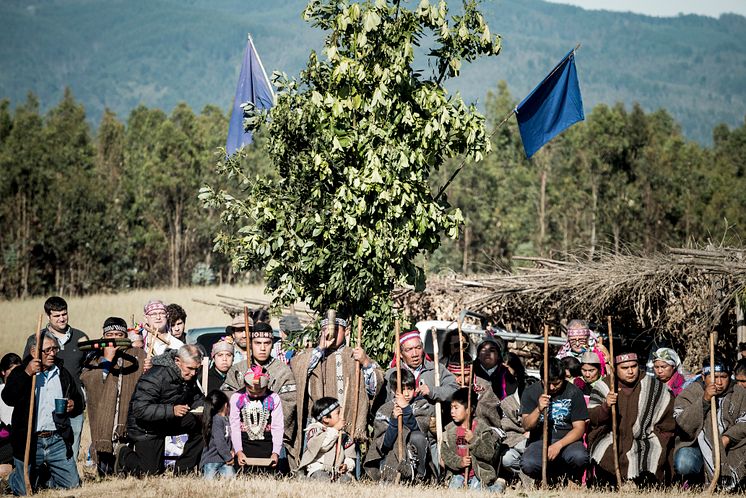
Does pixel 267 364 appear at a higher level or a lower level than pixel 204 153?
lower

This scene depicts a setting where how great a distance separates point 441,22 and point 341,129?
5.95ft

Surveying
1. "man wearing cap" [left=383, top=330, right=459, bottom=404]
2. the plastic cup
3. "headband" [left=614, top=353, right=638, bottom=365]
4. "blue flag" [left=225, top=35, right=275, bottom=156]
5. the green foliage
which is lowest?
the plastic cup

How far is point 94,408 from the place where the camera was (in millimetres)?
11469

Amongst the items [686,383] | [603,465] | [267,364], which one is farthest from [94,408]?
[686,383]

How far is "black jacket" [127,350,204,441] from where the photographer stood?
1069 cm

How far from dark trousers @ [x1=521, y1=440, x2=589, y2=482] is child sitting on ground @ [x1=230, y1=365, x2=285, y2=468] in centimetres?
263

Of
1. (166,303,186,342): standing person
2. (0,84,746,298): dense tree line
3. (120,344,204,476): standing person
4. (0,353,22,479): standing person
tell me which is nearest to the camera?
(120,344,204,476): standing person

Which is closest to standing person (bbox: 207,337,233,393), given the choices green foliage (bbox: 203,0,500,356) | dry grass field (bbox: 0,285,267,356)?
green foliage (bbox: 203,0,500,356)

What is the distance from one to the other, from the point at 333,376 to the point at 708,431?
4.13 m

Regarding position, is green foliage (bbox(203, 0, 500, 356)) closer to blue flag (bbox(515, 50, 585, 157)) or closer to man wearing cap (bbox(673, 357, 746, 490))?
blue flag (bbox(515, 50, 585, 157))

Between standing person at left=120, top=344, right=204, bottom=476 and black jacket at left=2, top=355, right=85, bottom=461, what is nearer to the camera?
black jacket at left=2, top=355, right=85, bottom=461

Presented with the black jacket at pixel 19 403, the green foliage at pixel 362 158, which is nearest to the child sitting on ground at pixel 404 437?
the green foliage at pixel 362 158

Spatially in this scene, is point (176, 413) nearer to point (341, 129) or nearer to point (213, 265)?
point (341, 129)

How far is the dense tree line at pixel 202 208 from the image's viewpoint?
43.5 meters
